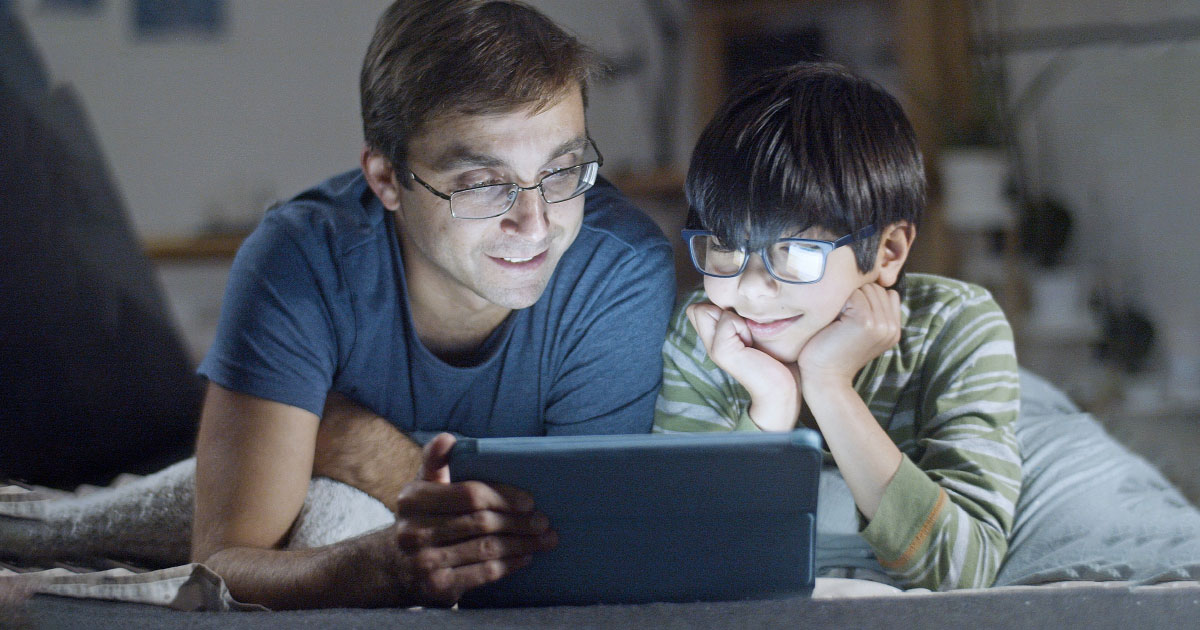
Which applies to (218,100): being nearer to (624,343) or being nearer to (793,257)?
(624,343)

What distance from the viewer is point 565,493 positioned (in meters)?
0.57

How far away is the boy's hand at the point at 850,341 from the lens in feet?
2.03

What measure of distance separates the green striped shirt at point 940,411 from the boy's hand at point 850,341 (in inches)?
1.4

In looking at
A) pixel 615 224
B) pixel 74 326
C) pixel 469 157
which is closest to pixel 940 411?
pixel 615 224

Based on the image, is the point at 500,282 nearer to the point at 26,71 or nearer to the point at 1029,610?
the point at 1029,610

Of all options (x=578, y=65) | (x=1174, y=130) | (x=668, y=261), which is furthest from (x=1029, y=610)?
(x=1174, y=130)

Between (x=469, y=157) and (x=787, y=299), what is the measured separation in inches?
9.1

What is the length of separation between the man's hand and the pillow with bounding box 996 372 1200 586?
0.38 m

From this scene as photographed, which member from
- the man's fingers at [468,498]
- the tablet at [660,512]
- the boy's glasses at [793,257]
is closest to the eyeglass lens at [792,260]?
the boy's glasses at [793,257]

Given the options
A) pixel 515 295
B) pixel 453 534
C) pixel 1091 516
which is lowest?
pixel 1091 516

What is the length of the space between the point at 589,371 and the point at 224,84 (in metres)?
0.45

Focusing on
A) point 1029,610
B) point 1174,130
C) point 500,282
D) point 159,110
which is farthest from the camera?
point 1174,130

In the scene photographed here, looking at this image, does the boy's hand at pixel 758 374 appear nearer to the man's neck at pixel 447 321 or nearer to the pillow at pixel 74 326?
the man's neck at pixel 447 321

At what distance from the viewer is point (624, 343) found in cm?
69
